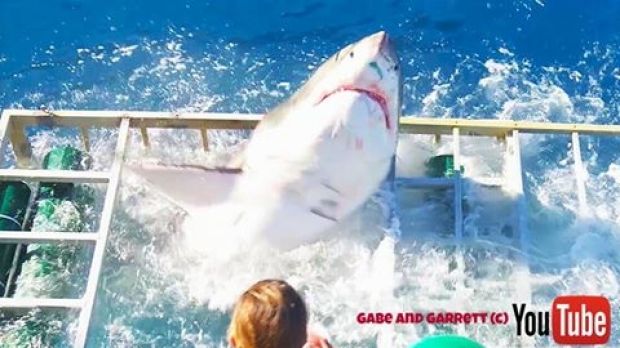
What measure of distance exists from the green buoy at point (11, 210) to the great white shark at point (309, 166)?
99 cm

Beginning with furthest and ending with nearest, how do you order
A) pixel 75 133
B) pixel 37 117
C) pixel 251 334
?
1. pixel 75 133
2. pixel 37 117
3. pixel 251 334

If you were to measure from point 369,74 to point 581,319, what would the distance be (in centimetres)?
191

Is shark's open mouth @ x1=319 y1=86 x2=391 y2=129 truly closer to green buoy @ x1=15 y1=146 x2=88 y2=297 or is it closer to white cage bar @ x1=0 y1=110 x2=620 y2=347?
white cage bar @ x1=0 y1=110 x2=620 y2=347

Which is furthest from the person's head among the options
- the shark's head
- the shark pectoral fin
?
the shark pectoral fin

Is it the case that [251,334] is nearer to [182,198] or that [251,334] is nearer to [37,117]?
[182,198]

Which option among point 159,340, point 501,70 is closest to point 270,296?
point 159,340

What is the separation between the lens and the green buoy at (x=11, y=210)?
5570 mm

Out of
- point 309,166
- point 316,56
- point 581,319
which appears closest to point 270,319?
point 309,166

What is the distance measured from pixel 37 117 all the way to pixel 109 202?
3.03 ft

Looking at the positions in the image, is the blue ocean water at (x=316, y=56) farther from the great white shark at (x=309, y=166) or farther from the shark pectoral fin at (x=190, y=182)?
the shark pectoral fin at (x=190, y=182)

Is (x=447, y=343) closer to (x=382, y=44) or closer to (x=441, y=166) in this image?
(x=382, y=44)

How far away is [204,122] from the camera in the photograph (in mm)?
6008

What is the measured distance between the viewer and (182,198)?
5422mm

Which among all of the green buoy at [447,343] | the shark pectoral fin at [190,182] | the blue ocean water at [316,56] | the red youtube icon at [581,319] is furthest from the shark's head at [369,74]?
the green buoy at [447,343]
